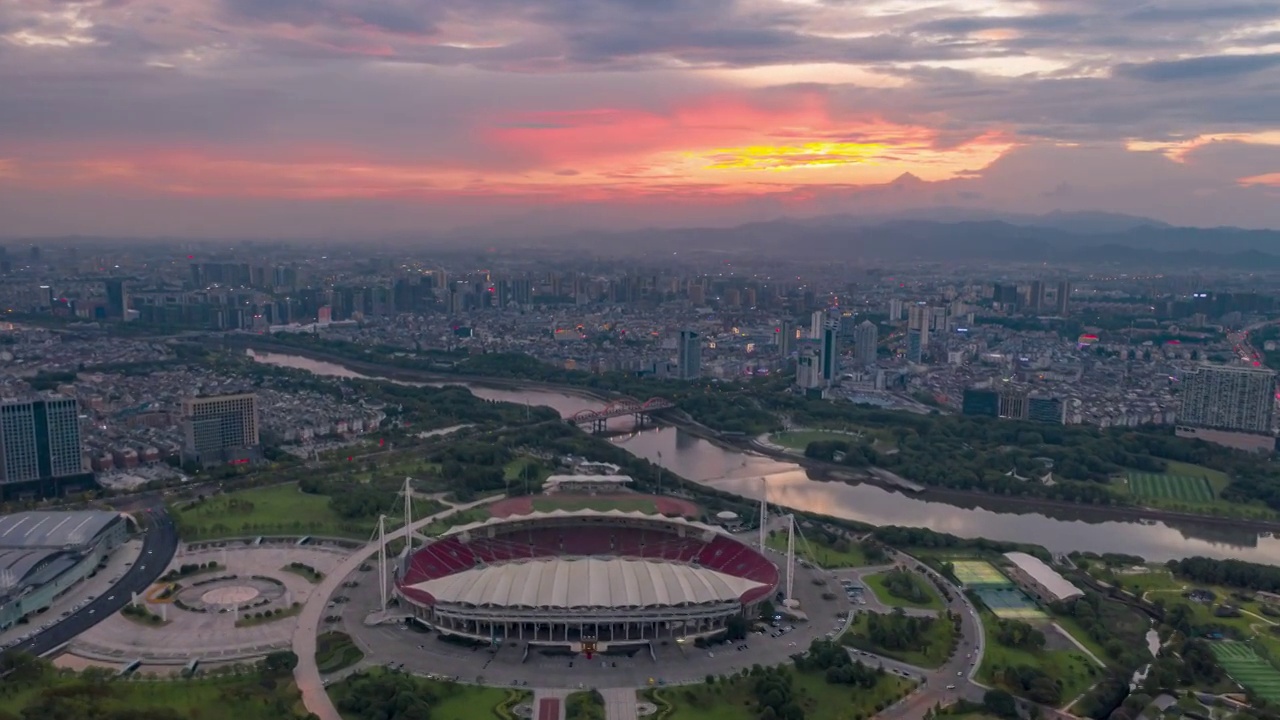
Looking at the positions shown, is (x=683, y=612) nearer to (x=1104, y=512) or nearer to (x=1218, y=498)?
(x=1104, y=512)

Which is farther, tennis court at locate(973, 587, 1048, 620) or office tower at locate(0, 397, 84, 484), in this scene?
office tower at locate(0, 397, 84, 484)

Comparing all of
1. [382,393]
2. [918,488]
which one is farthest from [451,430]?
[918,488]

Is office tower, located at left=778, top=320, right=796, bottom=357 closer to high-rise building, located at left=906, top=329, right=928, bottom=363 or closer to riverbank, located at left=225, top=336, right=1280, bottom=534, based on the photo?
high-rise building, located at left=906, top=329, right=928, bottom=363

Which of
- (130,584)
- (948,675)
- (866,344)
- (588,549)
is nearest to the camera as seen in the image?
(948,675)

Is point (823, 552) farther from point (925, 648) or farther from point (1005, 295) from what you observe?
point (1005, 295)

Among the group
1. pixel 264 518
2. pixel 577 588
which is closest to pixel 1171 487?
pixel 577 588

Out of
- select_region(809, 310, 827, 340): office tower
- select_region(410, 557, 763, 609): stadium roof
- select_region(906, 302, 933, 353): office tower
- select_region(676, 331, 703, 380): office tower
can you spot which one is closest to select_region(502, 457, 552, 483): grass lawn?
select_region(410, 557, 763, 609): stadium roof
